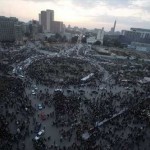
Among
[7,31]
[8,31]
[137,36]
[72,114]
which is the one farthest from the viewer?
[137,36]

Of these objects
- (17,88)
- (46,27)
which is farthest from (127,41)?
(17,88)

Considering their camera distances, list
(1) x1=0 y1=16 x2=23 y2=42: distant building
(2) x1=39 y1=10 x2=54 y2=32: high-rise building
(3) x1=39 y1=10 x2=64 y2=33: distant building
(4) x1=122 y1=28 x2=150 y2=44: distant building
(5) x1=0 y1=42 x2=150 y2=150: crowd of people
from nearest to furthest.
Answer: (5) x1=0 y1=42 x2=150 y2=150: crowd of people < (1) x1=0 y1=16 x2=23 y2=42: distant building < (4) x1=122 y1=28 x2=150 y2=44: distant building < (2) x1=39 y1=10 x2=54 y2=32: high-rise building < (3) x1=39 y1=10 x2=64 y2=33: distant building

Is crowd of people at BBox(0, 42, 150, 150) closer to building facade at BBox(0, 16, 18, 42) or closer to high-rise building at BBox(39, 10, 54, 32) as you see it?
building facade at BBox(0, 16, 18, 42)

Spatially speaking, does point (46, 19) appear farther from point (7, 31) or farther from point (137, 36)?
point (7, 31)

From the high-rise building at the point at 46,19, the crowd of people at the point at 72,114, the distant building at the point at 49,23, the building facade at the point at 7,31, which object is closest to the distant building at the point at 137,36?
the distant building at the point at 49,23

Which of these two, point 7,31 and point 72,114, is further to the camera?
point 7,31

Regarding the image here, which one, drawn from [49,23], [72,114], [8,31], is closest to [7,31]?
[8,31]

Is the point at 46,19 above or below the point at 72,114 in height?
above

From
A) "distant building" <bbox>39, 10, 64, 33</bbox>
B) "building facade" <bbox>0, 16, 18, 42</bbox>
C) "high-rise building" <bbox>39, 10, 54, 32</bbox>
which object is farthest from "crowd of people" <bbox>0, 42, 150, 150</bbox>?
"distant building" <bbox>39, 10, 64, 33</bbox>

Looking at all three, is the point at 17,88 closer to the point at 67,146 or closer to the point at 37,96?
the point at 37,96

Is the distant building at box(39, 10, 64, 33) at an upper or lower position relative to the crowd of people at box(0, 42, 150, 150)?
upper

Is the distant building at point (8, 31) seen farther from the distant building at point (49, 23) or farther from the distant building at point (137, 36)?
the distant building at point (49, 23)

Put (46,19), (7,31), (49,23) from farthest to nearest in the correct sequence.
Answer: (49,23)
(46,19)
(7,31)
